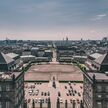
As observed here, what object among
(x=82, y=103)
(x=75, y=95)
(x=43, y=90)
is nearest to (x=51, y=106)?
(x=82, y=103)

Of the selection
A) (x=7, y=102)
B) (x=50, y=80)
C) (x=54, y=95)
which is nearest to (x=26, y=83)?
(x=50, y=80)

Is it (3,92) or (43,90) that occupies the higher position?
(3,92)

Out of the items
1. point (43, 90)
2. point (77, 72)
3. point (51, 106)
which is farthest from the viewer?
point (77, 72)

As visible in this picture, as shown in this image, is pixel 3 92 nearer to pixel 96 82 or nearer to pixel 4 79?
pixel 4 79

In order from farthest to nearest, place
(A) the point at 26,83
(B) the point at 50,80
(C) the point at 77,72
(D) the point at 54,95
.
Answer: (C) the point at 77,72
(B) the point at 50,80
(A) the point at 26,83
(D) the point at 54,95

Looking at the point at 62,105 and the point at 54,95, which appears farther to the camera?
the point at 54,95

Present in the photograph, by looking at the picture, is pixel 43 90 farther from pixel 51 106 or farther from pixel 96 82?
pixel 96 82

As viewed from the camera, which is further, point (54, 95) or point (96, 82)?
point (54, 95)

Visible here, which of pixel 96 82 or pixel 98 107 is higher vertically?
pixel 96 82

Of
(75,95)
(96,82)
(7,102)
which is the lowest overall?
(75,95)
